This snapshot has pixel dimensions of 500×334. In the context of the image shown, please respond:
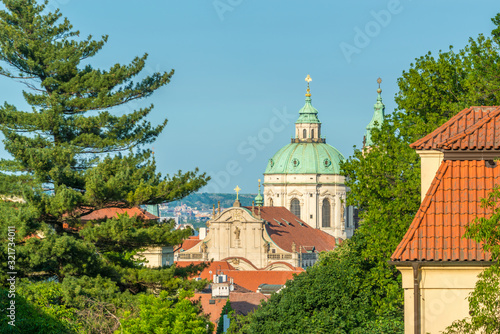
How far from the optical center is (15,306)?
21.8m

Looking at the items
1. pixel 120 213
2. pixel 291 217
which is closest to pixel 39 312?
pixel 120 213

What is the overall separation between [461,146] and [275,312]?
48.3 ft

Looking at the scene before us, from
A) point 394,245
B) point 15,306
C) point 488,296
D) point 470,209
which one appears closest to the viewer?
point 488,296

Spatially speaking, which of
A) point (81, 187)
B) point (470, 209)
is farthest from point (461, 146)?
point (81, 187)

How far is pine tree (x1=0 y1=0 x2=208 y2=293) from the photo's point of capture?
3203 centimetres

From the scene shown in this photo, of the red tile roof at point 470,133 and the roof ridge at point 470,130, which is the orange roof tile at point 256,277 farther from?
the roof ridge at point 470,130

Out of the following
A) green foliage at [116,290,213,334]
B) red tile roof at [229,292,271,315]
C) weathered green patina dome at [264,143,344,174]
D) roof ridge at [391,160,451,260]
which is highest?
weathered green patina dome at [264,143,344,174]

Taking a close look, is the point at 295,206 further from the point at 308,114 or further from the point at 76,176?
the point at 76,176

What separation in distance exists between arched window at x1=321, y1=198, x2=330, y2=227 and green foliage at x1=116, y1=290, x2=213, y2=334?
140m

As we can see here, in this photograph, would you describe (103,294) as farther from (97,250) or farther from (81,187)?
(81,187)

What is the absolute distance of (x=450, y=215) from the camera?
1777 cm

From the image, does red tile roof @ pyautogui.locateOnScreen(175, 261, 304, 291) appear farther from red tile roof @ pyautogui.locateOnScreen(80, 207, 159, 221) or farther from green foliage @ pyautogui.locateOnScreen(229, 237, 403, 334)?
green foliage @ pyautogui.locateOnScreen(229, 237, 403, 334)

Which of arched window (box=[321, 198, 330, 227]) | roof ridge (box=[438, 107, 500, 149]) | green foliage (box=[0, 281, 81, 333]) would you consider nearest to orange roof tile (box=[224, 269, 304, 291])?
arched window (box=[321, 198, 330, 227])

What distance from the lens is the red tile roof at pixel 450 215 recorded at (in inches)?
684
